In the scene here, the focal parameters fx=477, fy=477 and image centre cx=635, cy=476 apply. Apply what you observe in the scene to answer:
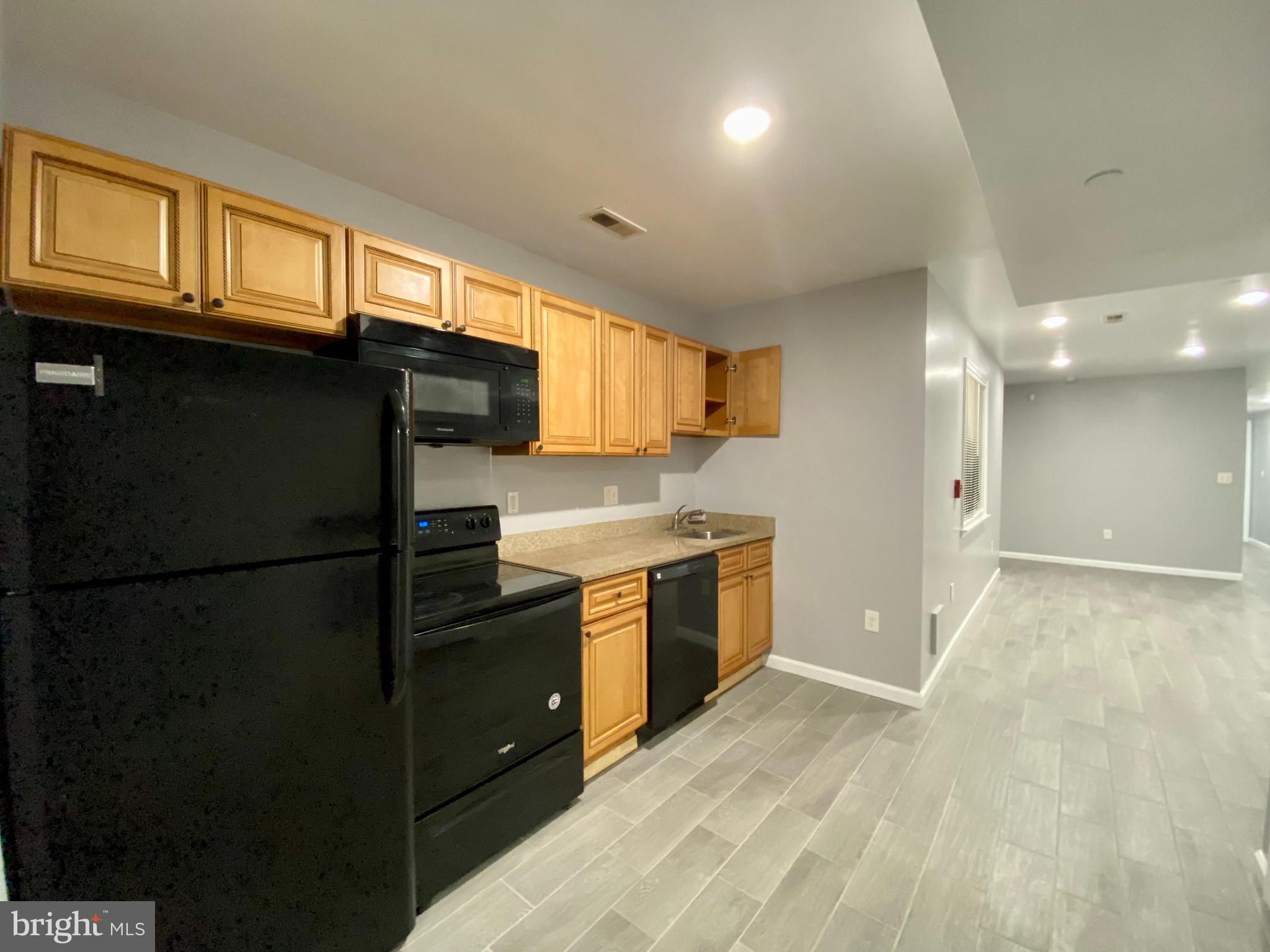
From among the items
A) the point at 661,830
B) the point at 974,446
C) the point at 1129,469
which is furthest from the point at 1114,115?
the point at 1129,469

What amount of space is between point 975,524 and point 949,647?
1404mm

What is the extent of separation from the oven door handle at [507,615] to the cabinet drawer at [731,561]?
1113 mm

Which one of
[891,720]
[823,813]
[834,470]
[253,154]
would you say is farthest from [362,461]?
[891,720]

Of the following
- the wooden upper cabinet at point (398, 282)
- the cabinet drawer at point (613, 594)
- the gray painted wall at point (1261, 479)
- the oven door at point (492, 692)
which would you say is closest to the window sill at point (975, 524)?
the cabinet drawer at point (613, 594)

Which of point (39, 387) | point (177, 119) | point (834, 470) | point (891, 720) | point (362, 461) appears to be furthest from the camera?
point (834, 470)

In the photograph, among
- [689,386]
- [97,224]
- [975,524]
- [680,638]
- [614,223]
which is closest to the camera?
[97,224]

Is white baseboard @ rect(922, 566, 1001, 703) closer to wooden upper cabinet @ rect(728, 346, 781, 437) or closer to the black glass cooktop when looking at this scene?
wooden upper cabinet @ rect(728, 346, 781, 437)

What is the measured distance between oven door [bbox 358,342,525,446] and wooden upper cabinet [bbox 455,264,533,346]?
0.56 feet

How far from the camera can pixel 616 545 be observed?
284 centimetres

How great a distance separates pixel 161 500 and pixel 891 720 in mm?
3217

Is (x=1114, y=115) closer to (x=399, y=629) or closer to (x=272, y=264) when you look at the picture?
(x=399, y=629)

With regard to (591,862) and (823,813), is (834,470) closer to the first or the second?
(823,813)

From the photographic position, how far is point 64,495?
2.86ft

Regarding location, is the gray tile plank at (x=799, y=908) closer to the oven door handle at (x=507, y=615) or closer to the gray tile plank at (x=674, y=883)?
the gray tile plank at (x=674, y=883)
